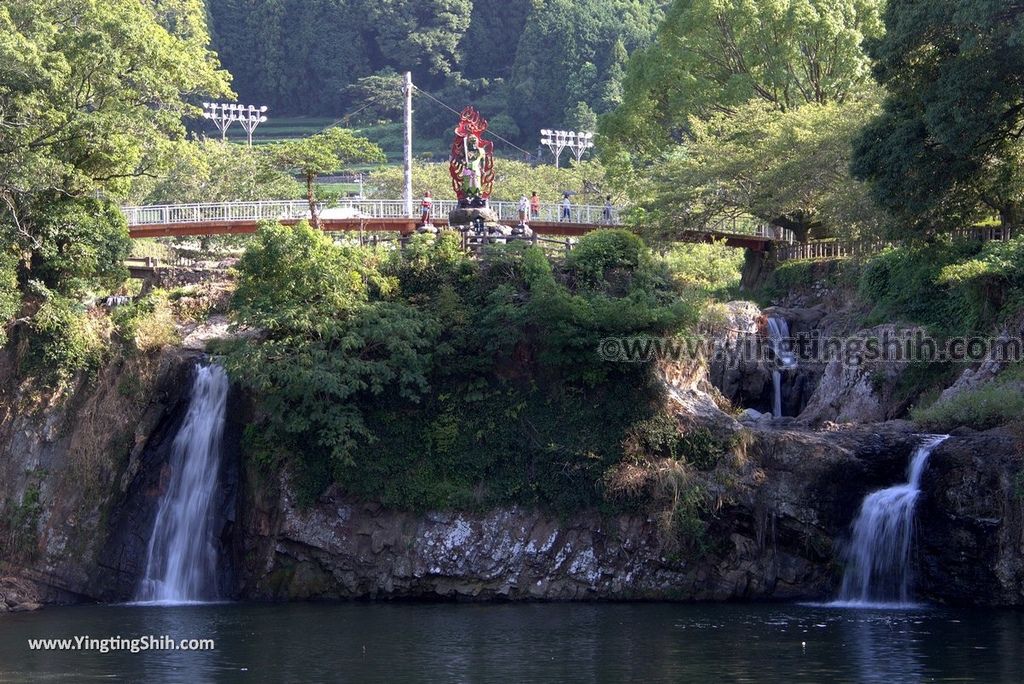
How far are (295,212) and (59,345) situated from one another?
22.7 metres

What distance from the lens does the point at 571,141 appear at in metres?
89.7

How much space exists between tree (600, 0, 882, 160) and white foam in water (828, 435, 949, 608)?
25.4 m

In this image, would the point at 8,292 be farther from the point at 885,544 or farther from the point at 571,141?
the point at 571,141

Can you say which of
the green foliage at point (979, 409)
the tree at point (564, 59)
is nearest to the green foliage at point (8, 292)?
the green foliage at point (979, 409)

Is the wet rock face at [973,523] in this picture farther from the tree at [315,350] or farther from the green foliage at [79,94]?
the green foliage at [79,94]

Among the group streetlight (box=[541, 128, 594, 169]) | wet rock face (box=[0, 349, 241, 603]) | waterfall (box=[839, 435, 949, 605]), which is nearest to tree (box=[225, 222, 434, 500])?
wet rock face (box=[0, 349, 241, 603])

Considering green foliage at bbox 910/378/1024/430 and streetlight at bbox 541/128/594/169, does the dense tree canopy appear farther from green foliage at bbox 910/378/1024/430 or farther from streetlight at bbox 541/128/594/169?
streetlight at bbox 541/128/594/169

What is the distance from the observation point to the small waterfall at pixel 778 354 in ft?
123

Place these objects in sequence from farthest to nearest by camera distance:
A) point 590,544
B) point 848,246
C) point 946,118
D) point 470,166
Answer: point 848,246
point 470,166
point 946,118
point 590,544

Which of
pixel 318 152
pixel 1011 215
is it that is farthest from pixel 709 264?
pixel 318 152

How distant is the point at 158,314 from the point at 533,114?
6611 centimetres

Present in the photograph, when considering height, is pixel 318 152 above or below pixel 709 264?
above

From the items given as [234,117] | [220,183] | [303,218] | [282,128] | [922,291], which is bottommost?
[922,291]

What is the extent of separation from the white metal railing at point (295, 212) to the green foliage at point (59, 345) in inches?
729
